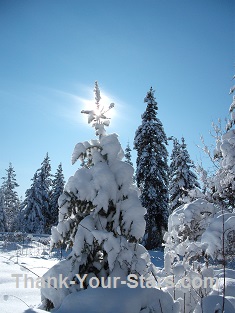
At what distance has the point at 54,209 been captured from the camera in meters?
41.0

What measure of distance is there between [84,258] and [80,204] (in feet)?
3.13

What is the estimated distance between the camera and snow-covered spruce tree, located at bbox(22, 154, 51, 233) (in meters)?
37.3

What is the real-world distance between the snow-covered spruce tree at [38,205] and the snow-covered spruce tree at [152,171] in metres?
19.1

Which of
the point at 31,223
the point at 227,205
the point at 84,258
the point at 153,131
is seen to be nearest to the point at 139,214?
the point at 84,258

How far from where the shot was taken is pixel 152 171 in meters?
23.2

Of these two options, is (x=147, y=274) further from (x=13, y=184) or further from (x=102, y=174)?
(x=13, y=184)

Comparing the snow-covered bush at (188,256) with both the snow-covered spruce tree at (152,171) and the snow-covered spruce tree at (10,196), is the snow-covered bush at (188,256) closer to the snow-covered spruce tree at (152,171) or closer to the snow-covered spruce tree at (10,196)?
the snow-covered spruce tree at (152,171)

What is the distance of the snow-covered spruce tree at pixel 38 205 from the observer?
37312 millimetres

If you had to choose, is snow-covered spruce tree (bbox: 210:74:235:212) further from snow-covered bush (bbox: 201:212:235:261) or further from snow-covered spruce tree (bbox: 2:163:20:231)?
snow-covered spruce tree (bbox: 2:163:20:231)

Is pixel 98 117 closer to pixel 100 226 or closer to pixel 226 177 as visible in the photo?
pixel 100 226

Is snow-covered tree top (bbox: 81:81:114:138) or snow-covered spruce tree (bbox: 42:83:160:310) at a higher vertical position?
snow-covered tree top (bbox: 81:81:114:138)

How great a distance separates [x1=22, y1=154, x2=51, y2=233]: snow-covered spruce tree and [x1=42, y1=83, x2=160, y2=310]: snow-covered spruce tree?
34.4 meters

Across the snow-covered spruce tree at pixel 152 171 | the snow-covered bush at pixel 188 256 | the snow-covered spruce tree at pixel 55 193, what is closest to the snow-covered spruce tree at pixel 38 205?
the snow-covered spruce tree at pixel 55 193

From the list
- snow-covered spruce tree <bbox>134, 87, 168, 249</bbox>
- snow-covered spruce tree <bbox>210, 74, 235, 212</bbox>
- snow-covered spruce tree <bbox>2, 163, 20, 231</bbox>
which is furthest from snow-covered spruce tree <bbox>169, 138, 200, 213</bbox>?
snow-covered spruce tree <bbox>2, 163, 20, 231</bbox>
